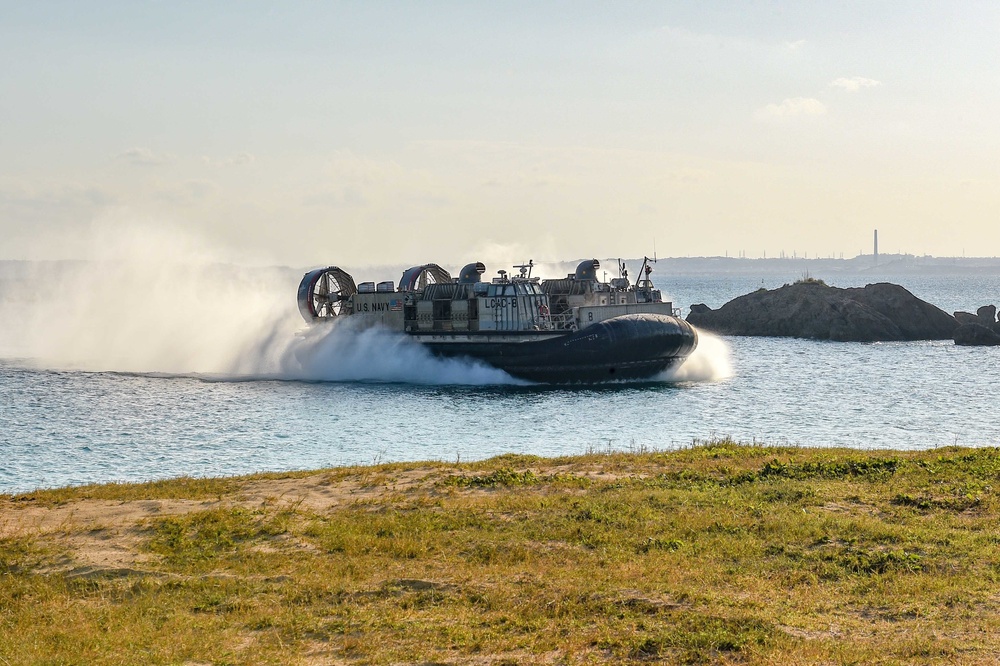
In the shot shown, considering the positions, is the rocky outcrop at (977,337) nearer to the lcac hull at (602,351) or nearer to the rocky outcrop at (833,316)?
the rocky outcrop at (833,316)

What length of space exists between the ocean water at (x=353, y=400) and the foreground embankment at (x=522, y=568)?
276 inches

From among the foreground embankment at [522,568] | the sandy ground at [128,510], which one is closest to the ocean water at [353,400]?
the sandy ground at [128,510]

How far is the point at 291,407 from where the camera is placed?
32.2 metres

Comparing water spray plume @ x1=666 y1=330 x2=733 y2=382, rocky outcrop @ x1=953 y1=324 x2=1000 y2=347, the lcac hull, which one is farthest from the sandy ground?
rocky outcrop @ x1=953 y1=324 x2=1000 y2=347

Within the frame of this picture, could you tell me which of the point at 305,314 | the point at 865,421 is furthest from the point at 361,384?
the point at 865,421

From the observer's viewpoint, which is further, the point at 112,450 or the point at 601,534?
the point at 112,450

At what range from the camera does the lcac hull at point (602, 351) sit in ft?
122

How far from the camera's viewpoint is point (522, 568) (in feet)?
35.2

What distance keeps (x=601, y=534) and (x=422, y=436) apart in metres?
14.7

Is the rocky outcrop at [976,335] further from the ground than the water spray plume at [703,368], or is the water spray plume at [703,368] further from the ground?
the rocky outcrop at [976,335]


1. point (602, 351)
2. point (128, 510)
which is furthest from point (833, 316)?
point (128, 510)

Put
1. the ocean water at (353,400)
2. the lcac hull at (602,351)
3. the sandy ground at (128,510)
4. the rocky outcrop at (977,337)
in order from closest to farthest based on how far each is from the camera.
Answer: the sandy ground at (128,510) → the ocean water at (353,400) → the lcac hull at (602,351) → the rocky outcrop at (977,337)

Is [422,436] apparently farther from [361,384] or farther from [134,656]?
[134,656]

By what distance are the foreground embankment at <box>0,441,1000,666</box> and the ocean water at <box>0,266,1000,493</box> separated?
23.0 ft
